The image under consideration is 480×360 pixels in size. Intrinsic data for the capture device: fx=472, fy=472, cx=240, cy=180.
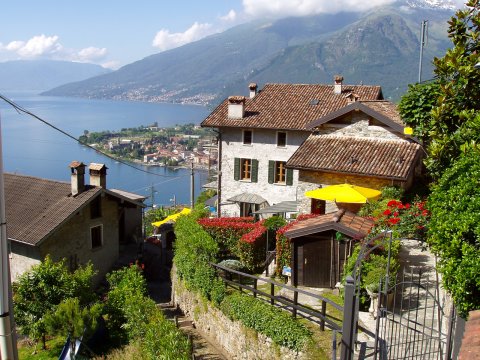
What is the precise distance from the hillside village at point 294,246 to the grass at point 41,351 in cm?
11

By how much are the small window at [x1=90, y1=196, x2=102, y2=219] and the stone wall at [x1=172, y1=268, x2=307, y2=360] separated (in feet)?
27.2

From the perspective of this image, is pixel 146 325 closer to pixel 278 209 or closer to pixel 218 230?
pixel 218 230

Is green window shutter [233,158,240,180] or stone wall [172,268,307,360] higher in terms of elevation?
green window shutter [233,158,240,180]

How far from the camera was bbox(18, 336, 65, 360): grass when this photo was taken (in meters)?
15.5

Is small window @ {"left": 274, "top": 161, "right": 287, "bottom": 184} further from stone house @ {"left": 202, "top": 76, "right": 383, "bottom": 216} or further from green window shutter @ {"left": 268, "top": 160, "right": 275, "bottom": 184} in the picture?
green window shutter @ {"left": 268, "top": 160, "right": 275, "bottom": 184}

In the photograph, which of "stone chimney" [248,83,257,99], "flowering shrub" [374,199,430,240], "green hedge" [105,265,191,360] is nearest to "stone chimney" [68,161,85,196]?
"green hedge" [105,265,191,360]

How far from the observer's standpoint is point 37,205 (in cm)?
2150

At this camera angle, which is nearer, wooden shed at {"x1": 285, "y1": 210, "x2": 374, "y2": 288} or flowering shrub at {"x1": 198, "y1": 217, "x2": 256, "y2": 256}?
wooden shed at {"x1": 285, "y1": 210, "x2": 374, "y2": 288}

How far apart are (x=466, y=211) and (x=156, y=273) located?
64.1 ft

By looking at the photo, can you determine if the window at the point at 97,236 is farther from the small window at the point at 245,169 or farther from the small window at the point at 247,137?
the small window at the point at 247,137

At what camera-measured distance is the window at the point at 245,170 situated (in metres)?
26.9

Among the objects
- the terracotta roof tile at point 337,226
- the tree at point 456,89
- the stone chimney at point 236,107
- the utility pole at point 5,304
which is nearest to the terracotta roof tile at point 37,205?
the stone chimney at point 236,107

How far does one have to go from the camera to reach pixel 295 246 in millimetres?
13297

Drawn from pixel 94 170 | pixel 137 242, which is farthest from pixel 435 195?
pixel 137 242
